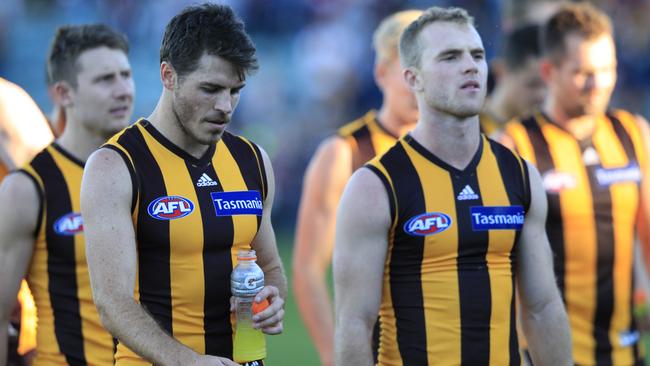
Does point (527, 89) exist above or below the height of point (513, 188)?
above

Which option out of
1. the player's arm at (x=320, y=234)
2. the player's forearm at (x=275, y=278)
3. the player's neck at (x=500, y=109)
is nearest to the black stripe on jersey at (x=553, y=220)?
the player's arm at (x=320, y=234)

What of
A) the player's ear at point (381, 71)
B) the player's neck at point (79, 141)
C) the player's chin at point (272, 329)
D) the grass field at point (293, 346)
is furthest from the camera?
the grass field at point (293, 346)

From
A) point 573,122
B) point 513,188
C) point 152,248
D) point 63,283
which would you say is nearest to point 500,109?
point 573,122

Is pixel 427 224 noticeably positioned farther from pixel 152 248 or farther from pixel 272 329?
pixel 152 248

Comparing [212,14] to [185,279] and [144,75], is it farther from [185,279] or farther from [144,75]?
[144,75]

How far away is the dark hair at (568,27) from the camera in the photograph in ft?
20.6

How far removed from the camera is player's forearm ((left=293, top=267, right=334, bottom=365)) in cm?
629

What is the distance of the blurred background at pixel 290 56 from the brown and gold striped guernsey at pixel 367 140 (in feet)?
32.5

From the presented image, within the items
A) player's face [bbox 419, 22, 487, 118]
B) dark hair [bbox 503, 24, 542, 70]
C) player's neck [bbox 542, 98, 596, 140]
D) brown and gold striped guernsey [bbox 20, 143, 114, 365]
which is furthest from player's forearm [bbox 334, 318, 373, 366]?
dark hair [bbox 503, 24, 542, 70]

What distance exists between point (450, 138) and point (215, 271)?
3.89 feet

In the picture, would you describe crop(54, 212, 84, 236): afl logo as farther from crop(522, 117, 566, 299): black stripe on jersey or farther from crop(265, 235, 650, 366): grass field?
crop(265, 235, 650, 366): grass field

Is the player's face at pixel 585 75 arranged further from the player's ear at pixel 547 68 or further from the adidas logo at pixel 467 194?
the adidas logo at pixel 467 194

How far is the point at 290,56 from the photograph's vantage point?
17.3 meters

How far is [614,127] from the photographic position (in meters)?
6.30
